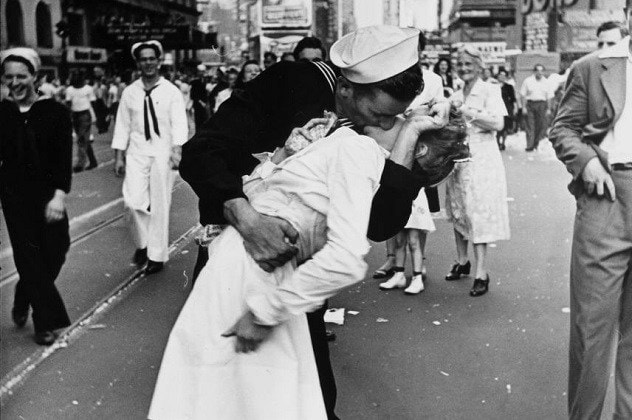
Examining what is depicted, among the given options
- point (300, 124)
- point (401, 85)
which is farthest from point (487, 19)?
point (401, 85)

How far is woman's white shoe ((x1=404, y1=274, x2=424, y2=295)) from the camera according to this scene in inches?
292

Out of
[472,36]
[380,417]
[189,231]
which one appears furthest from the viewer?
[472,36]

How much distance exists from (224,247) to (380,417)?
2.38 meters

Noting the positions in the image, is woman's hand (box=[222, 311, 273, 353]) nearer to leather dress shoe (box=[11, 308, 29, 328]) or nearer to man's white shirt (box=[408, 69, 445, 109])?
man's white shirt (box=[408, 69, 445, 109])

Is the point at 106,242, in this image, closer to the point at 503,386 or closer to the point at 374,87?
the point at 503,386

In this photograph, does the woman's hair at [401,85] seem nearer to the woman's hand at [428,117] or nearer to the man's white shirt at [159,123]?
the woman's hand at [428,117]

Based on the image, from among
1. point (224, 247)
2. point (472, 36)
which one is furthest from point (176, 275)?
point (472, 36)

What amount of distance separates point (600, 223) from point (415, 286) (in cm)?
374

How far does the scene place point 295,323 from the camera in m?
2.54

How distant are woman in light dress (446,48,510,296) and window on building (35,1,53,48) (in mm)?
49248

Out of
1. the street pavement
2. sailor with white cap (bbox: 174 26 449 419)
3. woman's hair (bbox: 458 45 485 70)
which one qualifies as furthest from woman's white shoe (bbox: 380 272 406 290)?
sailor with white cap (bbox: 174 26 449 419)

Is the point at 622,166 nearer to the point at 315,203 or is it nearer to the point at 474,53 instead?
the point at 315,203

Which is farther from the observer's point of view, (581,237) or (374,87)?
(581,237)

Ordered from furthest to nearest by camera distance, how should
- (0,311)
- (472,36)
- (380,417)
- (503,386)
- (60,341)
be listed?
(472,36), (0,311), (60,341), (503,386), (380,417)
